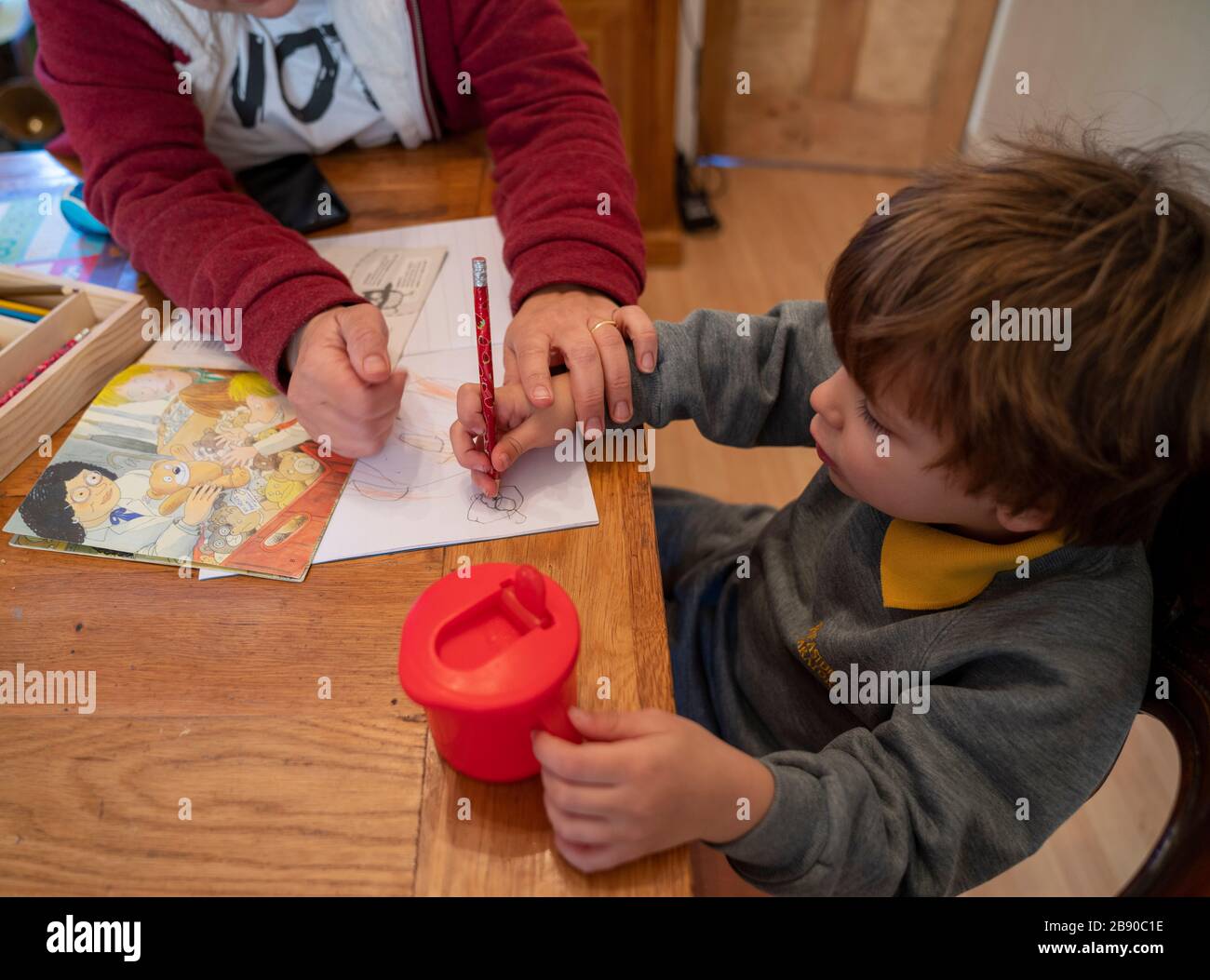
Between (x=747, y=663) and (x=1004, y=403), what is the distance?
14.7 inches

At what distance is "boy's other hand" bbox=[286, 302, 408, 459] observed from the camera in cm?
67

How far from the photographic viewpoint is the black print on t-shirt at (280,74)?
950 millimetres

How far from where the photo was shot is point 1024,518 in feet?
1.83

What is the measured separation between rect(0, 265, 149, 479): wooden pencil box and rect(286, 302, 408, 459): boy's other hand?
195mm

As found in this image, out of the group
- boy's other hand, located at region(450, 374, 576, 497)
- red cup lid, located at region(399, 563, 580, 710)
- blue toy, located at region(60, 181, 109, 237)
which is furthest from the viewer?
blue toy, located at region(60, 181, 109, 237)

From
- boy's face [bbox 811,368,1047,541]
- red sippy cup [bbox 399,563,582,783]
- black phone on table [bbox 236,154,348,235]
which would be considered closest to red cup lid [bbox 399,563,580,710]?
red sippy cup [bbox 399,563,582,783]

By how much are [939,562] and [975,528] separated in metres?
0.04

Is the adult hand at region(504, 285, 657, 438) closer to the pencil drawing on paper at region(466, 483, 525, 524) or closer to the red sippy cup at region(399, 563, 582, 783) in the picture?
the pencil drawing on paper at region(466, 483, 525, 524)

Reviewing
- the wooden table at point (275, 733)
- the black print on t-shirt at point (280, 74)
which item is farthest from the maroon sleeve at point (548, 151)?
the wooden table at point (275, 733)

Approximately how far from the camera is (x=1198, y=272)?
1.65 feet

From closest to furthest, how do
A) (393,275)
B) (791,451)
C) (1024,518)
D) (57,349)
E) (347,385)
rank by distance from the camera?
(1024,518) < (347,385) < (57,349) < (393,275) < (791,451)

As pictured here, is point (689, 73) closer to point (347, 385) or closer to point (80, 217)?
point (80, 217)

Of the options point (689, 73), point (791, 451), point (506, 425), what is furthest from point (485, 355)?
point (689, 73)
